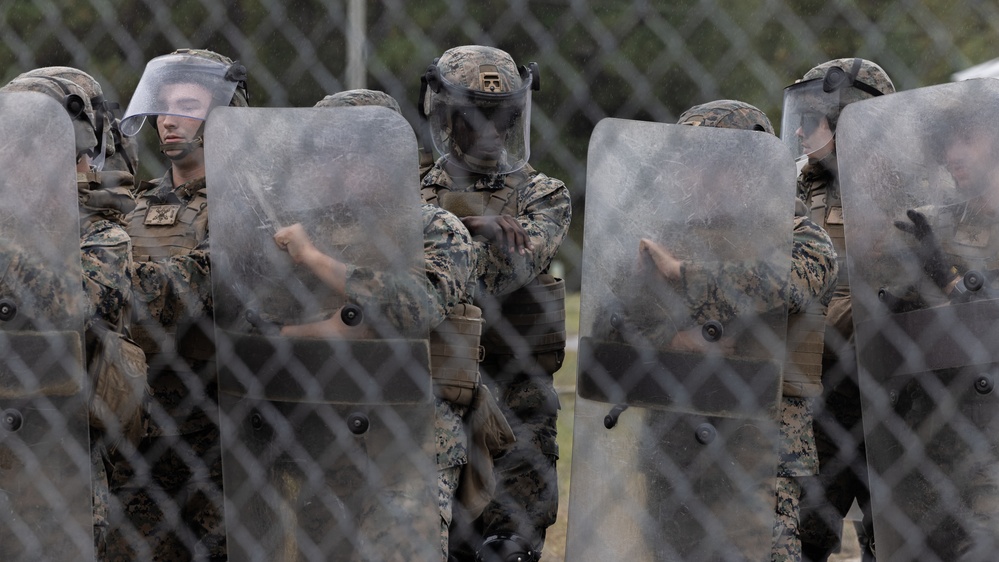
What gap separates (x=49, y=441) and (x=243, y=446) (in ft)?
1.41

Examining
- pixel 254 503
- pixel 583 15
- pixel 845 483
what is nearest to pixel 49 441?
pixel 254 503

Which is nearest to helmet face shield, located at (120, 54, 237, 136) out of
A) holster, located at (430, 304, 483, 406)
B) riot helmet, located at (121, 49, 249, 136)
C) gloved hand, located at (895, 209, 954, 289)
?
riot helmet, located at (121, 49, 249, 136)

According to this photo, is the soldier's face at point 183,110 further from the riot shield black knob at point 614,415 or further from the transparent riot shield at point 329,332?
the riot shield black knob at point 614,415

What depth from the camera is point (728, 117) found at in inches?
135

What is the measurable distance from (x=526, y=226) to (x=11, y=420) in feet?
5.14

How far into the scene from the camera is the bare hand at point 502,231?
11.9 feet

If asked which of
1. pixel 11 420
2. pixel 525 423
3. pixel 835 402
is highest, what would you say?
pixel 11 420

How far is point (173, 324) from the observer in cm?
361

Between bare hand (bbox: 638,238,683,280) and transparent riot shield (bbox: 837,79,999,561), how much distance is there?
0.43 metres

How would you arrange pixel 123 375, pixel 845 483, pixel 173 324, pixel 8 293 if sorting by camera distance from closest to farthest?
pixel 8 293
pixel 123 375
pixel 173 324
pixel 845 483

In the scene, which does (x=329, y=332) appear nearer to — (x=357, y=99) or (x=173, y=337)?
(x=357, y=99)

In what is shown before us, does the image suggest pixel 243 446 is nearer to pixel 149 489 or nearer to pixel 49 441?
pixel 49 441

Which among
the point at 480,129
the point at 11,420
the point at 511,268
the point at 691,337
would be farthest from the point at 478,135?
the point at 11,420

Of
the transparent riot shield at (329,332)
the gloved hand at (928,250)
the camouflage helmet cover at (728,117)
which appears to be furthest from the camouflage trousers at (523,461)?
the gloved hand at (928,250)
